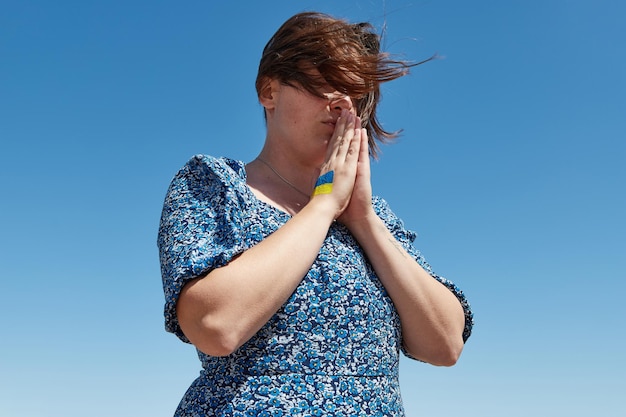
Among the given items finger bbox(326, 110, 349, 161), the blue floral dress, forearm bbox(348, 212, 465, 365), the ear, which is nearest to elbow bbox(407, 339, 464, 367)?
forearm bbox(348, 212, 465, 365)

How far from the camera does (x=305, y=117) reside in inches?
126

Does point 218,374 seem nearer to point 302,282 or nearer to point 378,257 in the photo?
point 302,282

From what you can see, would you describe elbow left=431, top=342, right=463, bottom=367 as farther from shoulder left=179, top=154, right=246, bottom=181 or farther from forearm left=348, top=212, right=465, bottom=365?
shoulder left=179, top=154, right=246, bottom=181

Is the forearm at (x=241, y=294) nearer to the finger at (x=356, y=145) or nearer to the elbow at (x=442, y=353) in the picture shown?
the finger at (x=356, y=145)

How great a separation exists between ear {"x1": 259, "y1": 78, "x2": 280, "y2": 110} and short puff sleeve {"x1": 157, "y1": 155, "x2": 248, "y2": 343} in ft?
1.47

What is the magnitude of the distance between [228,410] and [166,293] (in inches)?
18.4

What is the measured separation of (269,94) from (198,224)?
0.85m

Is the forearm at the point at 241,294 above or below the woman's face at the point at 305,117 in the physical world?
below

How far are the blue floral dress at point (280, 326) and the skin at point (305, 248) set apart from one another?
0.29 feet

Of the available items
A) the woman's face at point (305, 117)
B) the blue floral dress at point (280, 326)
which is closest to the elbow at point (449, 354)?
the blue floral dress at point (280, 326)

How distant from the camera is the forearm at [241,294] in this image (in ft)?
8.18

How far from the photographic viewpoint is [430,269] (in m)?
3.37

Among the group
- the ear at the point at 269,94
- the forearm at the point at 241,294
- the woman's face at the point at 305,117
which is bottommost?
the forearm at the point at 241,294

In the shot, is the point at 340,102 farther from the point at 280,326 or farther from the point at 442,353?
the point at 442,353
